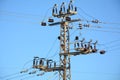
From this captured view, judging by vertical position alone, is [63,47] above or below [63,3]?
below

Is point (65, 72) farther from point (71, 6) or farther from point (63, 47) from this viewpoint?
point (71, 6)

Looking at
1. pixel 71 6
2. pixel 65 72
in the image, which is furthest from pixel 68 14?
pixel 65 72

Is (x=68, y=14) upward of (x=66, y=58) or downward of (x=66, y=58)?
upward

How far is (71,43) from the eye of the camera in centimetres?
Result: 8050

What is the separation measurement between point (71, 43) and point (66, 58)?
81.9 inches

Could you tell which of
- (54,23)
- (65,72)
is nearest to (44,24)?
(54,23)

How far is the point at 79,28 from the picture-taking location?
80.6 meters

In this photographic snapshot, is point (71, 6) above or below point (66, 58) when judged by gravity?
above

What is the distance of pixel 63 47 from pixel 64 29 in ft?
7.69

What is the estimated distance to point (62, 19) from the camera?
268 ft

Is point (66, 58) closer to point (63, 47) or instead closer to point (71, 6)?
point (63, 47)

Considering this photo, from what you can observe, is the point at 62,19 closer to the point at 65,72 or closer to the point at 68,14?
the point at 68,14

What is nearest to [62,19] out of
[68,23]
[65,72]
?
[68,23]

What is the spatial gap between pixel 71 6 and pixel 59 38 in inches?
173
